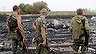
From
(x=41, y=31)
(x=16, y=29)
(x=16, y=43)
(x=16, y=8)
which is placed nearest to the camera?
(x=41, y=31)

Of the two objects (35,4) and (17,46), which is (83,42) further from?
(35,4)

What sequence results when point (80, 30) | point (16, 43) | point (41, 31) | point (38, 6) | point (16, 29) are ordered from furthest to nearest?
point (38, 6) → point (16, 43) → point (80, 30) → point (16, 29) → point (41, 31)

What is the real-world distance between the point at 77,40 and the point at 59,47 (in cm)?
429

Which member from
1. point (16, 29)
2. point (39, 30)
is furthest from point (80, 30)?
point (16, 29)

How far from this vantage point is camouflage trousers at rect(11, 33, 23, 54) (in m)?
10.4

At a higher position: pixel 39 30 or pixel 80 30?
pixel 39 30

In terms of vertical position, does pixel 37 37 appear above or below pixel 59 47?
above

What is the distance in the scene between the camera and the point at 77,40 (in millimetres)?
10484

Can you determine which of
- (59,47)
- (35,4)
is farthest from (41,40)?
(35,4)

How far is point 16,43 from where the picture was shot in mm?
10531

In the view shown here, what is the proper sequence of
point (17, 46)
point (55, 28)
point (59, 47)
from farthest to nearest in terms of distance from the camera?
point (55, 28)
point (59, 47)
point (17, 46)

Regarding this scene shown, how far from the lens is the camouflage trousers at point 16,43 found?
10.4 meters

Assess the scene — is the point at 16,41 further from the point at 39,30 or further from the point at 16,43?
the point at 39,30

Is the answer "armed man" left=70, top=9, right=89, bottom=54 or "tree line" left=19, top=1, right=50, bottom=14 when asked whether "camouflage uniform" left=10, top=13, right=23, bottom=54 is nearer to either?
"armed man" left=70, top=9, right=89, bottom=54
